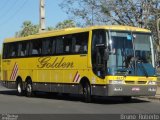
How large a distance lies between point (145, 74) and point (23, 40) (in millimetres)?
9214

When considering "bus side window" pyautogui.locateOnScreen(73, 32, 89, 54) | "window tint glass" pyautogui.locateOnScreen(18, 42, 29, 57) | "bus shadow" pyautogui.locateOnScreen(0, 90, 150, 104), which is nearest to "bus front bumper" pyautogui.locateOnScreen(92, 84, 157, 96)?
"bus shadow" pyautogui.locateOnScreen(0, 90, 150, 104)

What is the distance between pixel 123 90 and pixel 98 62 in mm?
1584

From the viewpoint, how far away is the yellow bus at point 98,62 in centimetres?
2128

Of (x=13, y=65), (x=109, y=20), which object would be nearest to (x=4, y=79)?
(x=13, y=65)

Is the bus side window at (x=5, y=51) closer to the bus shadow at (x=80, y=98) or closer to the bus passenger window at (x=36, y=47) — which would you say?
the bus shadow at (x=80, y=98)

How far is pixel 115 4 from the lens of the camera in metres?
42.1

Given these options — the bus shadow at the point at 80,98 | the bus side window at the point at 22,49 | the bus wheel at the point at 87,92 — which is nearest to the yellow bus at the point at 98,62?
the bus wheel at the point at 87,92

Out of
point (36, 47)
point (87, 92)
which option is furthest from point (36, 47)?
point (87, 92)

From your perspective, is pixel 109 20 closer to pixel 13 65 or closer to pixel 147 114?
pixel 13 65

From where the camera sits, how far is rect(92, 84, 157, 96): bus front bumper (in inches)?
831

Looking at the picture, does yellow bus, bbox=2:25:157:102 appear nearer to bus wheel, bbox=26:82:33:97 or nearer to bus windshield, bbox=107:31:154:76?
bus windshield, bbox=107:31:154:76

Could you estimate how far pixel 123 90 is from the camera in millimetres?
21234

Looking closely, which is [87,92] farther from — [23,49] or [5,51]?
[5,51]

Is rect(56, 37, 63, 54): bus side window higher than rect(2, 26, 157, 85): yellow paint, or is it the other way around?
rect(56, 37, 63, 54): bus side window
